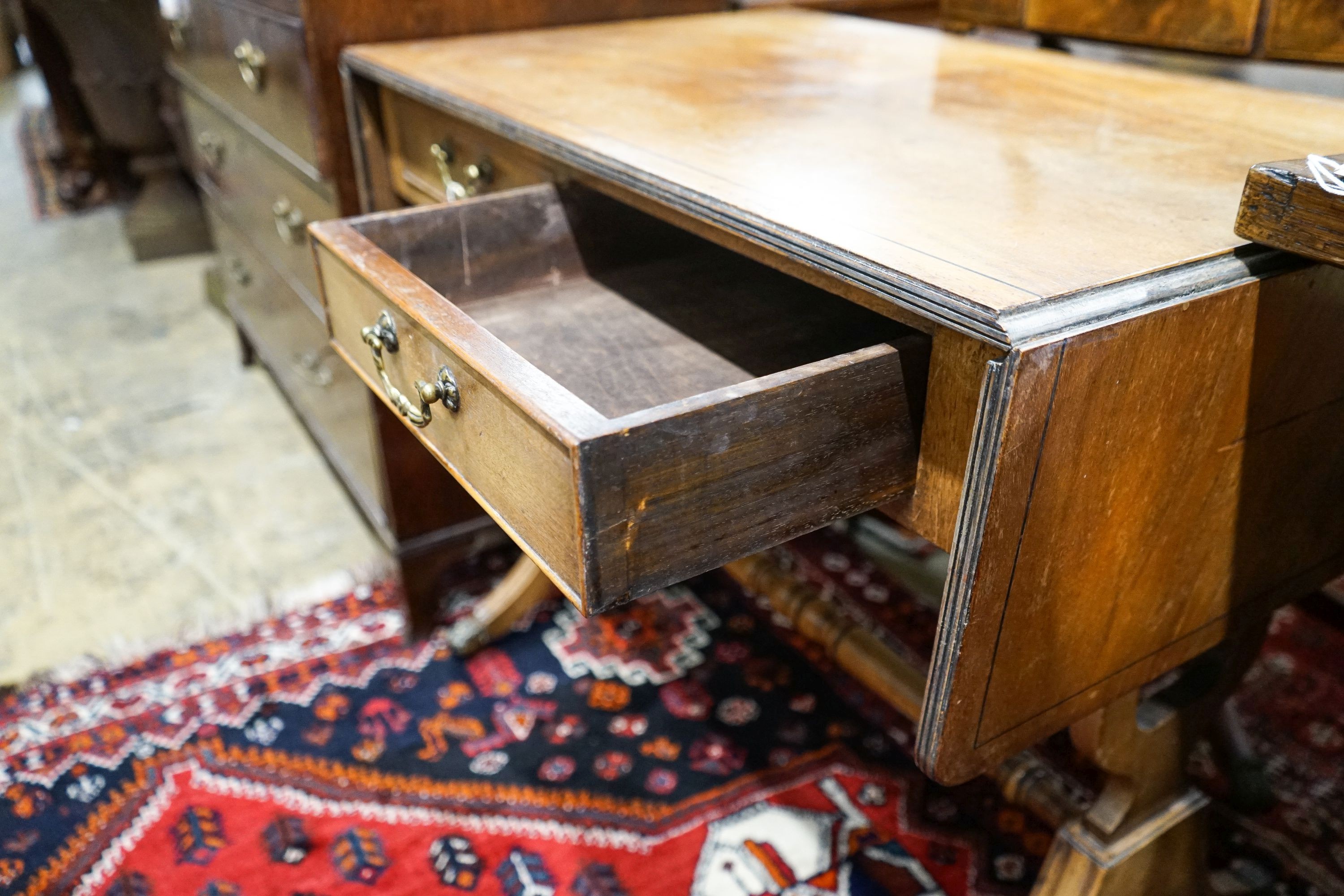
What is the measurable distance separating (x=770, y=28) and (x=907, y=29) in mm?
198

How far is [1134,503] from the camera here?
64cm

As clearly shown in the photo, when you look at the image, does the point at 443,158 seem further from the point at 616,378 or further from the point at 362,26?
the point at 616,378

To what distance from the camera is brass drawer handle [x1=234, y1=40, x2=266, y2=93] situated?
137cm

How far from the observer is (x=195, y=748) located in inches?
52.4

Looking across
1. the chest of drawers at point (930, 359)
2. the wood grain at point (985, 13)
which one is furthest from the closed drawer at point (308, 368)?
the wood grain at point (985, 13)

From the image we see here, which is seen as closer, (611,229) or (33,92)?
(611,229)

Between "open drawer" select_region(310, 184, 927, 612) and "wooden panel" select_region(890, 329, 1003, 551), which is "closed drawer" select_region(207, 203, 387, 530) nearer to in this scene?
"open drawer" select_region(310, 184, 927, 612)

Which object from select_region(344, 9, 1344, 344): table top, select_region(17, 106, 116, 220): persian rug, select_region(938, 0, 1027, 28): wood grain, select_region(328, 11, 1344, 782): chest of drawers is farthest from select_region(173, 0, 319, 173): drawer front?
select_region(17, 106, 116, 220): persian rug

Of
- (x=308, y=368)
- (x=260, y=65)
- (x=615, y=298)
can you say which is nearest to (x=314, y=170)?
(x=260, y=65)

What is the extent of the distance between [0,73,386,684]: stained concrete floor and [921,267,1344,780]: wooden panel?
4.20 ft

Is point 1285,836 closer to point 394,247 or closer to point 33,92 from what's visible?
point 394,247

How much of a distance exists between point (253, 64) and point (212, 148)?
502 mm

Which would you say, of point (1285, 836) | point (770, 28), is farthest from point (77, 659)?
point (1285, 836)

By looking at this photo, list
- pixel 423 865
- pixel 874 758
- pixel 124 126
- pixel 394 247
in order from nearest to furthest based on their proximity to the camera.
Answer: pixel 394 247
pixel 423 865
pixel 874 758
pixel 124 126
